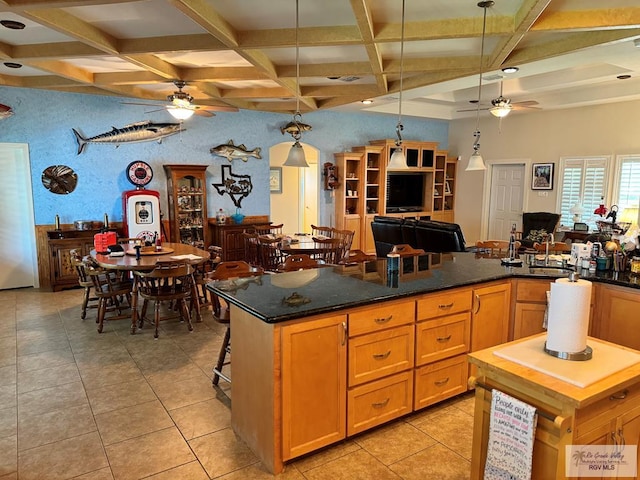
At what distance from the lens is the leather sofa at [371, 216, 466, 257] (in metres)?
5.54

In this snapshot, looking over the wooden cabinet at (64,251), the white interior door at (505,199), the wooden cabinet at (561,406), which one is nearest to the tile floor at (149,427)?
the wooden cabinet at (561,406)

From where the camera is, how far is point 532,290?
3184mm

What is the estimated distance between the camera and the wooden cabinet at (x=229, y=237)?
7223 mm

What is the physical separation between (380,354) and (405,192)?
7.16 meters

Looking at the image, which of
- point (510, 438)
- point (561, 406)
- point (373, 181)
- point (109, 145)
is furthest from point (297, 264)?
point (373, 181)

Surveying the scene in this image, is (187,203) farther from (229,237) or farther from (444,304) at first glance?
(444,304)

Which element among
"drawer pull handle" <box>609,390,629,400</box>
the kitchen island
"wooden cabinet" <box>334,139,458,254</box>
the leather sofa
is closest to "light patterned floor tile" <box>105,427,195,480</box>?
the kitchen island

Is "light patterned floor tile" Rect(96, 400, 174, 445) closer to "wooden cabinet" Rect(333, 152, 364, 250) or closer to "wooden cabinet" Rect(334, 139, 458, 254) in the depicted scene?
"wooden cabinet" Rect(333, 152, 364, 250)

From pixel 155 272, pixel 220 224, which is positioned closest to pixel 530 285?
pixel 155 272

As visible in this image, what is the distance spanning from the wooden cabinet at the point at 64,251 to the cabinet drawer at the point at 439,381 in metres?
5.07

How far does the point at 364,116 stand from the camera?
8.81 m

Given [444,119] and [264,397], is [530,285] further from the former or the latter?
[444,119]

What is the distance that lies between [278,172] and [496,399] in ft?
26.5

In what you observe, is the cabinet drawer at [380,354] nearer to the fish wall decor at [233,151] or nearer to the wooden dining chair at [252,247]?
the wooden dining chair at [252,247]
